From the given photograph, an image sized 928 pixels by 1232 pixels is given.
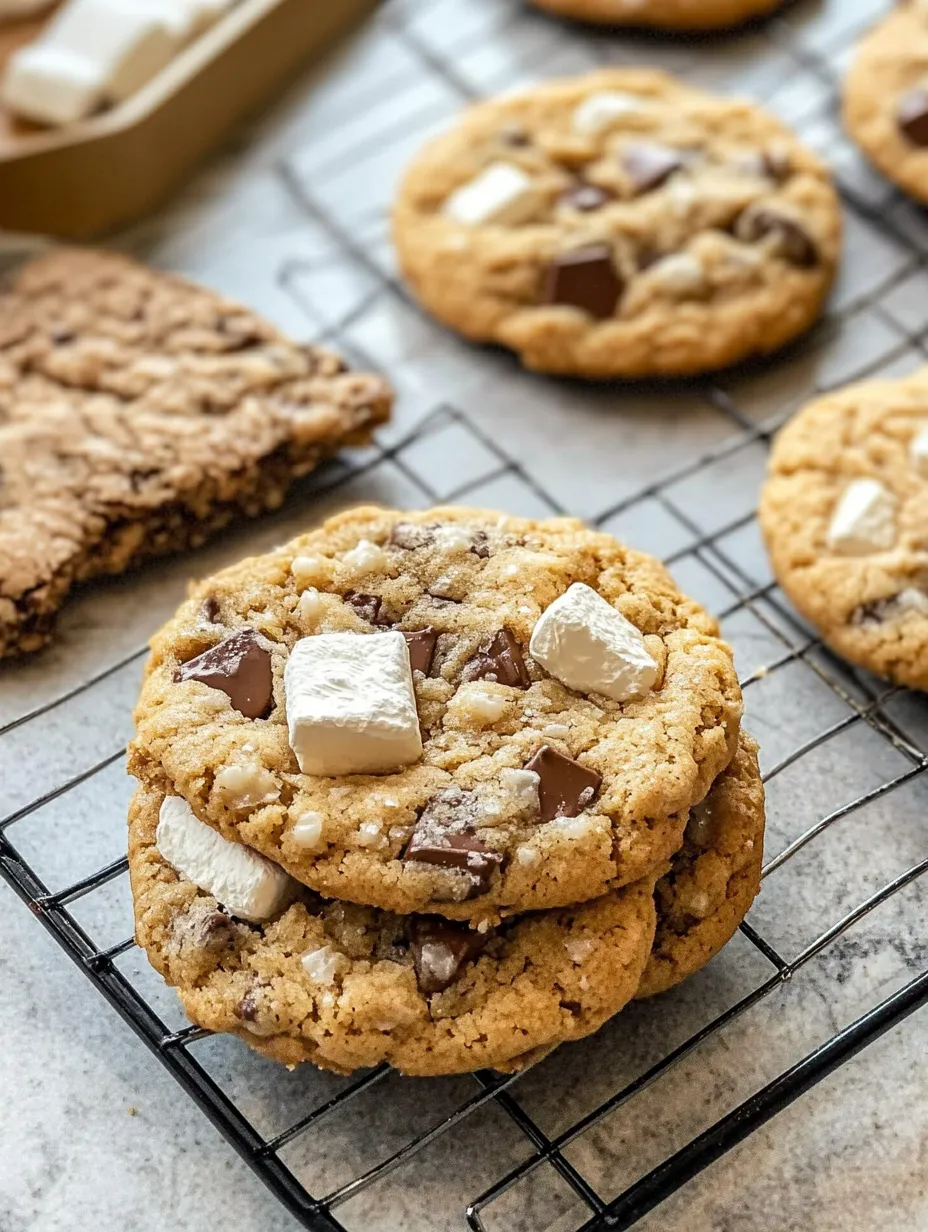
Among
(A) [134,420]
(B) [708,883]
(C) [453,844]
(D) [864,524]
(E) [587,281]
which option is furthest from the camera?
(E) [587,281]

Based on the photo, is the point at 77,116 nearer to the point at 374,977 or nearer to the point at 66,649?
the point at 66,649

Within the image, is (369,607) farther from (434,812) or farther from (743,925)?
(743,925)

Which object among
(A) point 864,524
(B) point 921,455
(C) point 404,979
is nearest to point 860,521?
(A) point 864,524

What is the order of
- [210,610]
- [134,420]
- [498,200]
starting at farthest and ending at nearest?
[498,200], [134,420], [210,610]

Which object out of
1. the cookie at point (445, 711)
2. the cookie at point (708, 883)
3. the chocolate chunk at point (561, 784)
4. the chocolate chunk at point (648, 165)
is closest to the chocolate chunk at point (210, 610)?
the cookie at point (445, 711)

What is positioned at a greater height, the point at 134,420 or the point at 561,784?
the point at 134,420

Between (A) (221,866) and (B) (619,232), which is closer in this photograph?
(A) (221,866)
